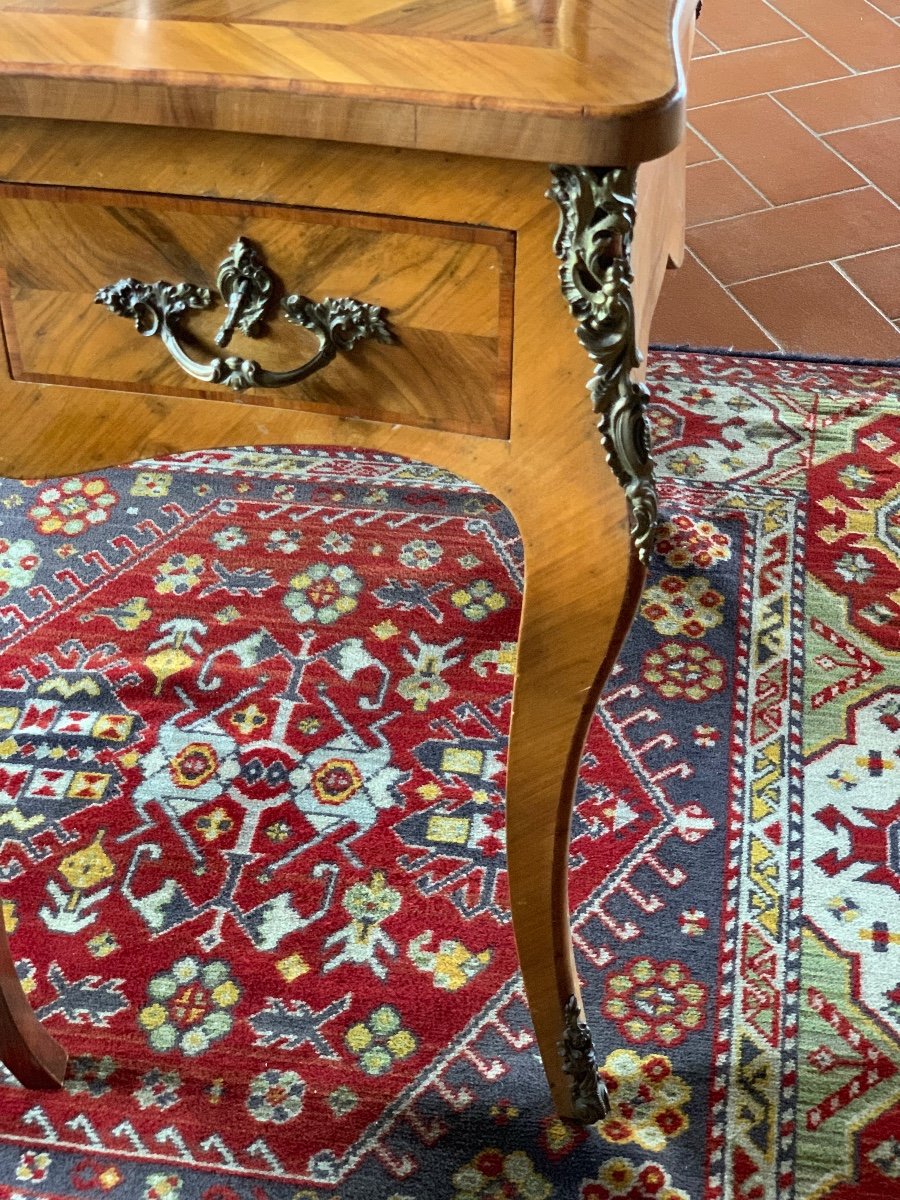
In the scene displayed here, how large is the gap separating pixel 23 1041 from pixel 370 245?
777 mm

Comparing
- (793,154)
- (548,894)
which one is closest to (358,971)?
(548,894)

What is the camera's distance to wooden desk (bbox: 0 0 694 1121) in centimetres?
70

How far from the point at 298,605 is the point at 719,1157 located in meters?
0.84

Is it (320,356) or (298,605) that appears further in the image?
(298,605)

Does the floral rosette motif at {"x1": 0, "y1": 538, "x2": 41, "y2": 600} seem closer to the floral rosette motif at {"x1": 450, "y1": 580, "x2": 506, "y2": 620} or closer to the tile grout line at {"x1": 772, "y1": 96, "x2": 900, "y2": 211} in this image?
the floral rosette motif at {"x1": 450, "y1": 580, "x2": 506, "y2": 620}

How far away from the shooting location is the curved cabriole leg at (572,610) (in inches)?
28.3

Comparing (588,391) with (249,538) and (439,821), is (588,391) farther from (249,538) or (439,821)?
(249,538)

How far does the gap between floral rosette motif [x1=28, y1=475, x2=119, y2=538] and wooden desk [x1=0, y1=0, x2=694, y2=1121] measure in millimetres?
919

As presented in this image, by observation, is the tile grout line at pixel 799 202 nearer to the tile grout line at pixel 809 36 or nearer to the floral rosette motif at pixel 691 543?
the tile grout line at pixel 809 36

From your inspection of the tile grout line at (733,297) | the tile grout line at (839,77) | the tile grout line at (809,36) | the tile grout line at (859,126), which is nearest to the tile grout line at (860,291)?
the tile grout line at (733,297)

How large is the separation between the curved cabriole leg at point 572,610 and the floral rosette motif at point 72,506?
1.01m

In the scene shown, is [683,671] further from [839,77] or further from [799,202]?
[839,77]

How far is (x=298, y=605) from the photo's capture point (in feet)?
5.56

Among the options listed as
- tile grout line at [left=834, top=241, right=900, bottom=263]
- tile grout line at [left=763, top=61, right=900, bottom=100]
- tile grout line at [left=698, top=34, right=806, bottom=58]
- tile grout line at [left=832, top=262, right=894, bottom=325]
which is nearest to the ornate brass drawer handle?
tile grout line at [left=832, top=262, right=894, bottom=325]
